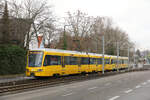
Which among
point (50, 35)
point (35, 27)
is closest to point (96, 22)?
point (50, 35)

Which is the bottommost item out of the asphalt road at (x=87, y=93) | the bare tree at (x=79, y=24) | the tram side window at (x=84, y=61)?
the asphalt road at (x=87, y=93)

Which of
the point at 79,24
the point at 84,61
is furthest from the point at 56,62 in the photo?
the point at 79,24

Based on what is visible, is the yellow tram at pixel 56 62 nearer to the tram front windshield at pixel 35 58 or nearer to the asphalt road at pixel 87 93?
the tram front windshield at pixel 35 58

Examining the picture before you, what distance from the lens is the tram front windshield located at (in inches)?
816

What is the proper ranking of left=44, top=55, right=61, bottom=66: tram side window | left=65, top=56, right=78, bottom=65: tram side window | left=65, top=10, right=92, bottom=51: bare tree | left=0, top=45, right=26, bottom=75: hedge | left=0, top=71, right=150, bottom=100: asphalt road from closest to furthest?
left=0, top=71, right=150, bottom=100: asphalt road → left=44, top=55, right=61, bottom=66: tram side window → left=65, top=56, right=78, bottom=65: tram side window → left=0, top=45, right=26, bottom=75: hedge → left=65, top=10, right=92, bottom=51: bare tree

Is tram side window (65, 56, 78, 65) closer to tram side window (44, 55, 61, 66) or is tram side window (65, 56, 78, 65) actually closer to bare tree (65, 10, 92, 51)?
tram side window (44, 55, 61, 66)

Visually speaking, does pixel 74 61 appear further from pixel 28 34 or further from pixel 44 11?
pixel 44 11

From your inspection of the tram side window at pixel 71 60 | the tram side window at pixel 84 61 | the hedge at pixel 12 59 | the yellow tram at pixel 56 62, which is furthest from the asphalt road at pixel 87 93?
the hedge at pixel 12 59

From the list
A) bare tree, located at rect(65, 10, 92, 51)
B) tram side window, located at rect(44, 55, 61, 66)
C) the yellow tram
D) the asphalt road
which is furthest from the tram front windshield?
bare tree, located at rect(65, 10, 92, 51)

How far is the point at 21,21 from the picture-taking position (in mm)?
29891

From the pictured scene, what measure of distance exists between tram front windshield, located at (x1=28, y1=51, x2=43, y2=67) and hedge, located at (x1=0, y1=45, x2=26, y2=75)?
24.7ft

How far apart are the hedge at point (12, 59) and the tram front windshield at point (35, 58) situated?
7528mm

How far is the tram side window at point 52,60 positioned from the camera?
21156 mm

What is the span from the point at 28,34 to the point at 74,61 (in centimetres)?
923
